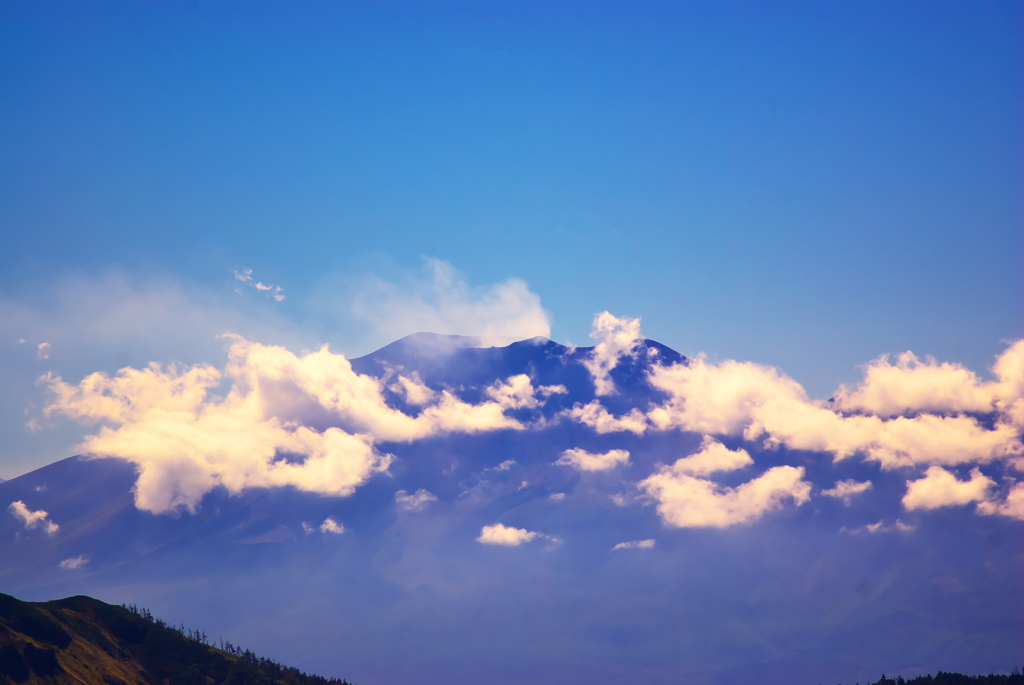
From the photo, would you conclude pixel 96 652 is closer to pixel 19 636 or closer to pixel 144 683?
pixel 144 683

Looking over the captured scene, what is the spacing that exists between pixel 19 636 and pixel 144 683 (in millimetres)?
36066

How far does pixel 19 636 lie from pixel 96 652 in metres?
27.5

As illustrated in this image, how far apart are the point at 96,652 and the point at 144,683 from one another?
14334 millimetres

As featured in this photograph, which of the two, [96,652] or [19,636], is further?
[96,652]

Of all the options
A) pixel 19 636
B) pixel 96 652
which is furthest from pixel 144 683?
pixel 19 636

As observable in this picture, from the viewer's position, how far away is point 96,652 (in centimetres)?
19800

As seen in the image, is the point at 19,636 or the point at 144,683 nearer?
the point at 19,636

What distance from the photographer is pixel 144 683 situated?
651 ft

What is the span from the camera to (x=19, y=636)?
174125mm
